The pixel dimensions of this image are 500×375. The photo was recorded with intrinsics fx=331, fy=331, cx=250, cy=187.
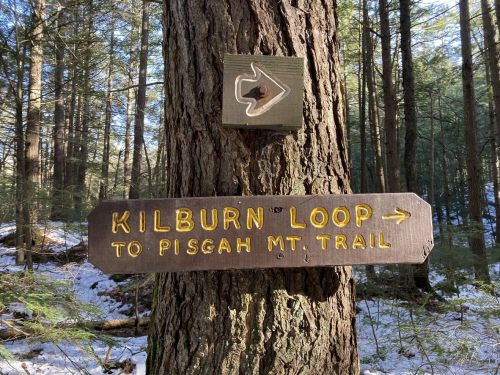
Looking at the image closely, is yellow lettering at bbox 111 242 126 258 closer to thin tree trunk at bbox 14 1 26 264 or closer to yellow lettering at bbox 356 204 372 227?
yellow lettering at bbox 356 204 372 227

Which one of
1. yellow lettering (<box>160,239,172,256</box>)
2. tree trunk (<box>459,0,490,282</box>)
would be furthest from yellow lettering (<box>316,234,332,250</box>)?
tree trunk (<box>459,0,490,282</box>)

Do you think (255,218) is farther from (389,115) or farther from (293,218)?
(389,115)

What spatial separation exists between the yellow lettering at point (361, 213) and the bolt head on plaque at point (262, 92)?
411mm

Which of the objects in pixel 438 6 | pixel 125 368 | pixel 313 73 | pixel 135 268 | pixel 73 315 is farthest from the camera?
pixel 438 6

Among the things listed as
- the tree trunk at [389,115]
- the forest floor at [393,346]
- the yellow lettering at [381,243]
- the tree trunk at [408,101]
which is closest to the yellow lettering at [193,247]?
the yellow lettering at [381,243]

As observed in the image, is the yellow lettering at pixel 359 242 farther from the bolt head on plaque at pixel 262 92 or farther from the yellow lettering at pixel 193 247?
the yellow lettering at pixel 193 247

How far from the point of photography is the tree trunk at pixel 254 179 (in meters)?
1.30

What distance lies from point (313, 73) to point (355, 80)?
772 inches

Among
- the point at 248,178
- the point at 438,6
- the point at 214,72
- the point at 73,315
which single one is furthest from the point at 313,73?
the point at 438,6

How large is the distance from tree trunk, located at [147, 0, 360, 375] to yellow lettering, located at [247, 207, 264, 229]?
0.33 feet

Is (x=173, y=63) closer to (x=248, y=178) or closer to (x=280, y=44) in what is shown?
(x=280, y=44)

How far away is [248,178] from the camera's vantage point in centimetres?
135

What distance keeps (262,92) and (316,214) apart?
21.0 inches

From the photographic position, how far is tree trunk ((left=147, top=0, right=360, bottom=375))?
4.27 feet
